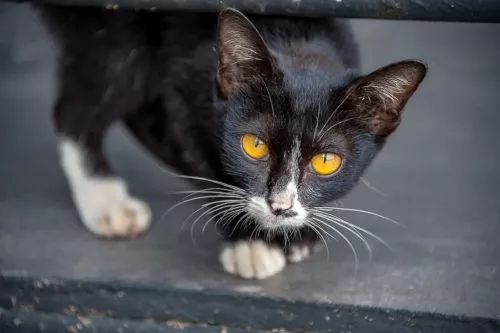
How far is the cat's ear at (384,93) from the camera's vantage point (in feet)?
5.60

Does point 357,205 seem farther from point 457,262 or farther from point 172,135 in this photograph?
point 172,135

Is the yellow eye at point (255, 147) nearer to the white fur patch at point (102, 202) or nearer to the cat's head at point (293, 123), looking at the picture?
the cat's head at point (293, 123)

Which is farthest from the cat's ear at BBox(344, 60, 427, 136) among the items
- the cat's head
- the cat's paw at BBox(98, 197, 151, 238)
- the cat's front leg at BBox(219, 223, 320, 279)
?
the cat's paw at BBox(98, 197, 151, 238)

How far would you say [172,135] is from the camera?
2.21 metres

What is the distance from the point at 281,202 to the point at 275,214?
1.5 inches

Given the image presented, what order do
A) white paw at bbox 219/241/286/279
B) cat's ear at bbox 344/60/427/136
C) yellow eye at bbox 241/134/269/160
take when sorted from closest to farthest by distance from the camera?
cat's ear at bbox 344/60/427/136 < yellow eye at bbox 241/134/269/160 < white paw at bbox 219/241/286/279

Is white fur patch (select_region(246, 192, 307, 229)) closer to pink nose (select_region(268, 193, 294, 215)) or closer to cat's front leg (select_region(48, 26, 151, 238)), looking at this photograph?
pink nose (select_region(268, 193, 294, 215))

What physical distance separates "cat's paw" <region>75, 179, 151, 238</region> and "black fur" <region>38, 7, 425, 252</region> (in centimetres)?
6

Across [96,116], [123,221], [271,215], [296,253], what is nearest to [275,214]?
[271,215]

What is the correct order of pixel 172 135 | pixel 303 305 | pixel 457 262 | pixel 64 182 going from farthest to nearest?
1. pixel 64 182
2. pixel 172 135
3. pixel 457 262
4. pixel 303 305

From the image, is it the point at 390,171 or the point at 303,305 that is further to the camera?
the point at 390,171

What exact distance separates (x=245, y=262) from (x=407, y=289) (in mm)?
364

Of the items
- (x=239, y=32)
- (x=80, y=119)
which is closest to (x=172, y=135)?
(x=80, y=119)

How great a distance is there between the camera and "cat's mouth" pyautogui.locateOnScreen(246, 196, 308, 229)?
5.84 feet
